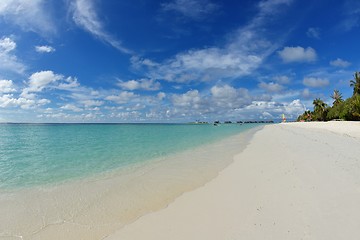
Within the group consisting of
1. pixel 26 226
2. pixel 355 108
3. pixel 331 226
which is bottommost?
pixel 26 226

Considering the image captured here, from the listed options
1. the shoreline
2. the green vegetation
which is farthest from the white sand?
the green vegetation

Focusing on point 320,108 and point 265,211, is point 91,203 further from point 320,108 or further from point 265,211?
point 320,108

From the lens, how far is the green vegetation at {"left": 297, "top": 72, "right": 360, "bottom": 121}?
53.6m

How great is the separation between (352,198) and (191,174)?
5591 millimetres

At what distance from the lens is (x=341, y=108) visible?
66.4 m

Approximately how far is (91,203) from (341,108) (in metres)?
79.2

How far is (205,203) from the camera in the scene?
234 inches

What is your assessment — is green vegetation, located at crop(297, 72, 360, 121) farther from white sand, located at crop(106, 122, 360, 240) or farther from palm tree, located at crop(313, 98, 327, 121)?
white sand, located at crop(106, 122, 360, 240)

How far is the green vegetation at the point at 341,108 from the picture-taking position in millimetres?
53628

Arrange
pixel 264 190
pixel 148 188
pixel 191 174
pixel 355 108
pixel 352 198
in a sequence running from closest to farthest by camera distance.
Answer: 1. pixel 352 198
2. pixel 264 190
3. pixel 148 188
4. pixel 191 174
5. pixel 355 108

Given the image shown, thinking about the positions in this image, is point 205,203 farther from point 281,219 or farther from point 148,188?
point 148,188

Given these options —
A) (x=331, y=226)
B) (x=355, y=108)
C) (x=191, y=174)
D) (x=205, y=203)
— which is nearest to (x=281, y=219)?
(x=331, y=226)

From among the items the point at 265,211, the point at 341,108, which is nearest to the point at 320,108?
the point at 341,108

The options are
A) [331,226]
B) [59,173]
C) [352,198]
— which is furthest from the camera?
[59,173]
